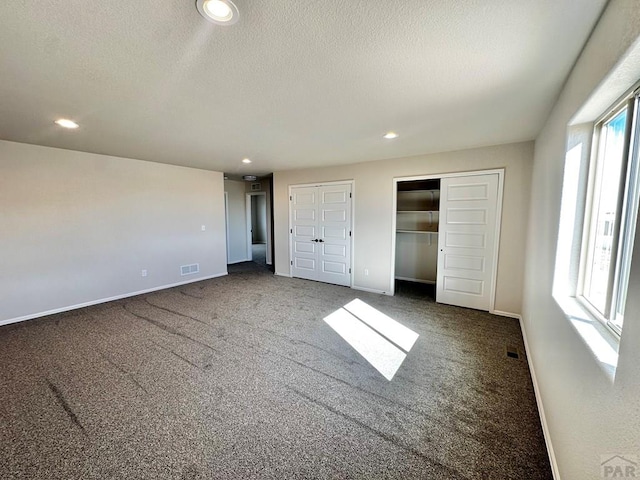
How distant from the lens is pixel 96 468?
154 centimetres

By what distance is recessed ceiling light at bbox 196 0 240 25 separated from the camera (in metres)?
1.19

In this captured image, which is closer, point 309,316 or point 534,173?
point 534,173

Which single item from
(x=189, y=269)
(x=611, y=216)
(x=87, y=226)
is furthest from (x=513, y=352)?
(x=87, y=226)

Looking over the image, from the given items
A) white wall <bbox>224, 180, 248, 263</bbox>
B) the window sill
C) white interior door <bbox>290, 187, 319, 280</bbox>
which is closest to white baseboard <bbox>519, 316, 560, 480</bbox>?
the window sill

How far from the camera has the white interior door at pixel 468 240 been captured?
12.5 ft

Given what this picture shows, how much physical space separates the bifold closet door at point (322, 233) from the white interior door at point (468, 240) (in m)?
1.73

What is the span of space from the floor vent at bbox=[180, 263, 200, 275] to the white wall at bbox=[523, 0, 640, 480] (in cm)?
576

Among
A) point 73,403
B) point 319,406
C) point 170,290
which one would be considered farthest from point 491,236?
point 170,290

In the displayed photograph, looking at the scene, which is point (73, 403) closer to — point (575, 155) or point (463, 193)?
point (575, 155)

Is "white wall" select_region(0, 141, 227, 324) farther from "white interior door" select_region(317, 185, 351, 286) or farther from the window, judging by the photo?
the window

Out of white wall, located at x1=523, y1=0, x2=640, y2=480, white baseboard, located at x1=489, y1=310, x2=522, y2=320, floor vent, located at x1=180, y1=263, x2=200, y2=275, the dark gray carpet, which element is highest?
white wall, located at x1=523, y1=0, x2=640, y2=480

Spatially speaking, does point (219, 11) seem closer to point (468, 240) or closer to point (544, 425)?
point (544, 425)

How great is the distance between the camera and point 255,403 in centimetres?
207

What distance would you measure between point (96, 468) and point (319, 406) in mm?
1405
